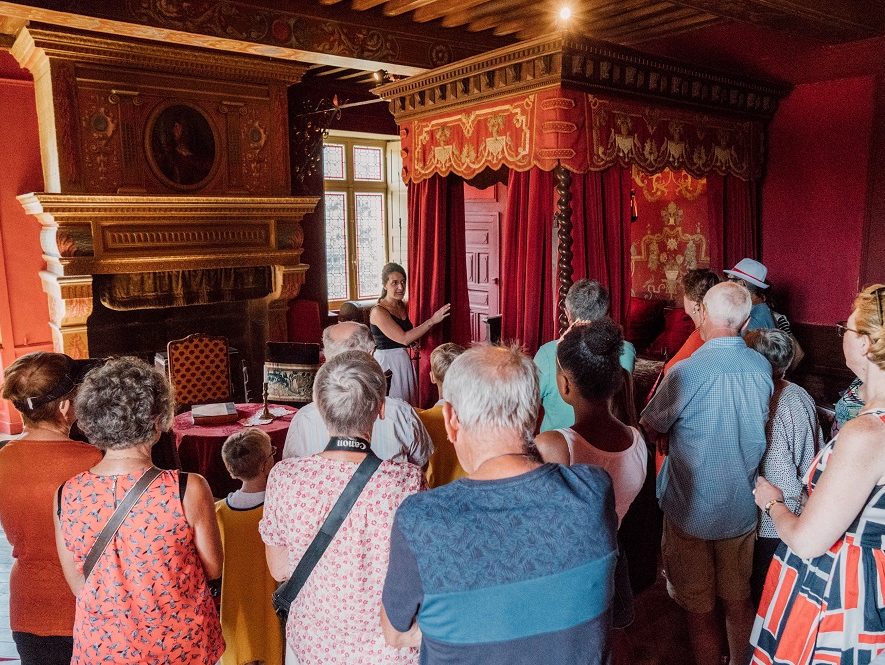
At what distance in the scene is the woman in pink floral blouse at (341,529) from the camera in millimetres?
1515

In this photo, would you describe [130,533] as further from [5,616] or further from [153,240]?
[153,240]

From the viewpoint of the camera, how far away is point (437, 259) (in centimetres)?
501

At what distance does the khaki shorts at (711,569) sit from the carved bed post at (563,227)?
2017 mm

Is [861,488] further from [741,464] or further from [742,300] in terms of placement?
[742,300]

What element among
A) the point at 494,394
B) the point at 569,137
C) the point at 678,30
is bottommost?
the point at 494,394

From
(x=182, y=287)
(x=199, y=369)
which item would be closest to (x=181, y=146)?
(x=182, y=287)

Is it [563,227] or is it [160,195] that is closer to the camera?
[563,227]

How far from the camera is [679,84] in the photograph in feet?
15.0

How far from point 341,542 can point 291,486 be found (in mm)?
173

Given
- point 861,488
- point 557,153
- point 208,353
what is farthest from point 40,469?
point 208,353

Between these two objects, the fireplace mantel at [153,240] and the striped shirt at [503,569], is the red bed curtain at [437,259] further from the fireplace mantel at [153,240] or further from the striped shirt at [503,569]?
the striped shirt at [503,569]

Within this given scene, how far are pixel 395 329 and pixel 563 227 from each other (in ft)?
4.52

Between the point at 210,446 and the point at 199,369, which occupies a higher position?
the point at 199,369

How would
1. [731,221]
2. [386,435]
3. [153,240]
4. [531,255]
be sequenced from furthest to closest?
[153,240] < [731,221] < [531,255] < [386,435]
